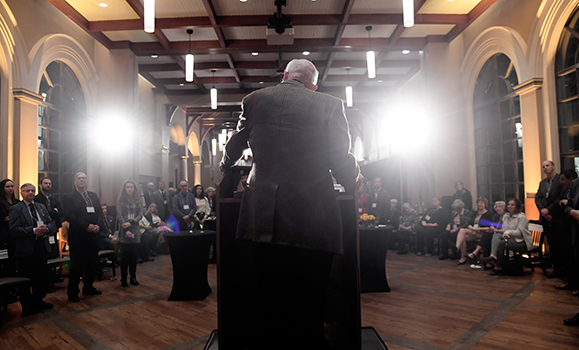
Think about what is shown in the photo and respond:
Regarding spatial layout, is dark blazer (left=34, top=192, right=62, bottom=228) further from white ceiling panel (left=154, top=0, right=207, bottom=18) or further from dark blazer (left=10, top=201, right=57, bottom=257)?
white ceiling panel (left=154, top=0, right=207, bottom=18)

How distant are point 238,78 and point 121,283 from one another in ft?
22.7

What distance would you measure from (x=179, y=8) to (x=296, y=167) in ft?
20.9

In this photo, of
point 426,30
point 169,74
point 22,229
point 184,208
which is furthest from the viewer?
point 169,74

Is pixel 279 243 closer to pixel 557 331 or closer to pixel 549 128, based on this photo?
pixel 557 331

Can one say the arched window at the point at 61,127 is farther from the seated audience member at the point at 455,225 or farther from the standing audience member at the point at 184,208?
the seated audience member at the point at 455,225

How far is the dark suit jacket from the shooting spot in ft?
4.61

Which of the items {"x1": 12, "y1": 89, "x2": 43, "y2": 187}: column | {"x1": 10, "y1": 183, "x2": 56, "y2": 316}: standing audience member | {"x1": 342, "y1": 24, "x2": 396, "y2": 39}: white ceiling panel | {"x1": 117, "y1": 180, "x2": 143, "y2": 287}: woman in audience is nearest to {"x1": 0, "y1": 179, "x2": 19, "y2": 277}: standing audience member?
{"x1": 10, "y1": 183, "x2": 56, "y2": 316}: standing audience member

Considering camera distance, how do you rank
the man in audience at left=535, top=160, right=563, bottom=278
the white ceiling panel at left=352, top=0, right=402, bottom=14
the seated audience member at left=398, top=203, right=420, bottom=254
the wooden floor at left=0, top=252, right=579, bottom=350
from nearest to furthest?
the wooden floor at left=0, top=252, right=579, bottom=350
the man in audience at left=535, top=160, right=563, bottom=278
the white ceiling panel at left=352, top=0, right=402, bottom=14
the seated audience member at left=398, top=203, right=420, bottom=254

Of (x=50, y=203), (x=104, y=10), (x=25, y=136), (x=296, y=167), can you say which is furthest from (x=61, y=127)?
(x=296, y=167)

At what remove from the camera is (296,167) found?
4.64ft

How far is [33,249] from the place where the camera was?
3887mm

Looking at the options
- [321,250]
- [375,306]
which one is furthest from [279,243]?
[375,306]

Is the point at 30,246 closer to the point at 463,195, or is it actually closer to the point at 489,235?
the point at 489,235

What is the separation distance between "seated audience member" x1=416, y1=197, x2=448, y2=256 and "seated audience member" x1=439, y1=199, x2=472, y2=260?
0.53 ft
